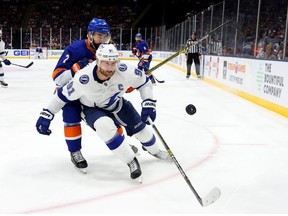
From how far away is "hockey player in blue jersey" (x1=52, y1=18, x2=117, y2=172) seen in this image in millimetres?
2461

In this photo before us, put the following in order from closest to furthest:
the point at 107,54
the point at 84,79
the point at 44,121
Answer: the point at 107,54 → the point at 84,79 → the point at 44,121

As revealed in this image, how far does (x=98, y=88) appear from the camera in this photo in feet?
7.47

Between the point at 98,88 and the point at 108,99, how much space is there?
130 millimetres

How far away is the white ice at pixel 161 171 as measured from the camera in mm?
1996

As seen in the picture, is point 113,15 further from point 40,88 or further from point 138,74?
point 138,74

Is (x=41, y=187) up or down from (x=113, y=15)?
down

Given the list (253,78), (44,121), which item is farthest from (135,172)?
(253,78)

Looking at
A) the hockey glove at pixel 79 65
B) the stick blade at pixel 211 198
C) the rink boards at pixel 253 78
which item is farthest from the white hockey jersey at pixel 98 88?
the rink boards at pixel 253 78

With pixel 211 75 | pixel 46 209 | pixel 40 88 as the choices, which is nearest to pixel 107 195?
pixel 46 209

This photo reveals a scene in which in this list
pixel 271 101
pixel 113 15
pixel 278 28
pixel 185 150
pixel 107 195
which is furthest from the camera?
pixel 113 15

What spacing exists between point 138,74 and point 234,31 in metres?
5.95

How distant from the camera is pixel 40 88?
24.7 ft

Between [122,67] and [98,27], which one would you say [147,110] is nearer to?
[122,67]

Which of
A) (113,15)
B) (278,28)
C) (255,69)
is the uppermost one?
(113,15)
